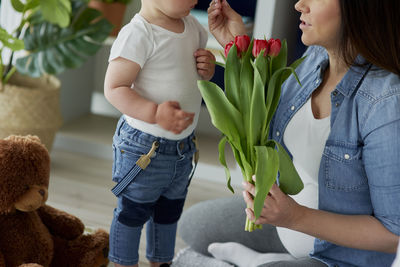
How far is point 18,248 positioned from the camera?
57.2 inches

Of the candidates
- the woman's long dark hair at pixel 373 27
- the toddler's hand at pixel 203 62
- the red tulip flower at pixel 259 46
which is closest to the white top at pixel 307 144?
the woman's long dark hair at pixel 373 27

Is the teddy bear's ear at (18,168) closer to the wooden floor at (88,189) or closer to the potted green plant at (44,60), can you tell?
the wooden floor at (88,189)

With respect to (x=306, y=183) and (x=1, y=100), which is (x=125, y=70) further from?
(x=1, y=100)

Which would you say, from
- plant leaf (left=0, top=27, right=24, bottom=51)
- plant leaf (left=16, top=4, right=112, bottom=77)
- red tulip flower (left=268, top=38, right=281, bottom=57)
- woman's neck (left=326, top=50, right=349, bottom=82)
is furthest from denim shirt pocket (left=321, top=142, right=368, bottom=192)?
plant leaf (left=16, top=4, right=112, bottom=77)

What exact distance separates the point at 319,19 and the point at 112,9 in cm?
166

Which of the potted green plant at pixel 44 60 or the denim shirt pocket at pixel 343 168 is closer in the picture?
the denim shirt pocket at pixel 343 168

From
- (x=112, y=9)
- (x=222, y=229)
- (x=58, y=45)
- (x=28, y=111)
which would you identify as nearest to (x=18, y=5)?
(x=58, y=45)

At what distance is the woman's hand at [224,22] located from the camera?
1208 mm

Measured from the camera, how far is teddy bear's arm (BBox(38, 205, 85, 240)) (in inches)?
62.9

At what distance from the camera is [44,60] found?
2.36 meters

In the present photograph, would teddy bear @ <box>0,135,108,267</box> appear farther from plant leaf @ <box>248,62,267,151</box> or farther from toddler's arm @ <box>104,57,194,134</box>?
plant leaf @ <box>248,62,267,151</box>

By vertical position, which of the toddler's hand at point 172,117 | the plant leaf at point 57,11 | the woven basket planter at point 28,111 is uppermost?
the plant leaf at point 57,11

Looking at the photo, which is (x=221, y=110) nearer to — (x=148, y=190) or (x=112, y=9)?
(x=148, y=190)

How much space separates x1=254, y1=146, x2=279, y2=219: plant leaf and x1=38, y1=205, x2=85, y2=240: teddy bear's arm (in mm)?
711
